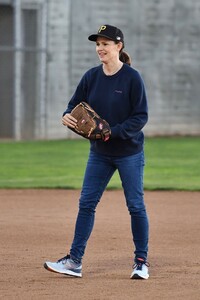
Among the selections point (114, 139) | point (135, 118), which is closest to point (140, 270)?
point (114, 139)

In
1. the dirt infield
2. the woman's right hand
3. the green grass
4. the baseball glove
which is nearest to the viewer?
the dirt infield

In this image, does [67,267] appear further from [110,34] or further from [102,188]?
[110,34]

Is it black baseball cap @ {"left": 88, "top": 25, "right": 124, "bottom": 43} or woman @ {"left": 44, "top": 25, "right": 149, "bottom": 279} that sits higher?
black baseball cap @ {"left": 88, "top": 25, "right": 124, "bottom": 43}

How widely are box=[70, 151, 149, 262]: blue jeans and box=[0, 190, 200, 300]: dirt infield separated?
11.8 inches

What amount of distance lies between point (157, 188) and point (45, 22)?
11.1m

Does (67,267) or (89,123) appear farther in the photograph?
(67,267)

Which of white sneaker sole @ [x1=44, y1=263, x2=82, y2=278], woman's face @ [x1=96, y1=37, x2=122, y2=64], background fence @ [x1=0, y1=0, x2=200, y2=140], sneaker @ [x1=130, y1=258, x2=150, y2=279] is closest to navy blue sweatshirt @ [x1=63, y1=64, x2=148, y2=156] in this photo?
woman's face @ [x1=96, y1=37, x2=122, y2=64]

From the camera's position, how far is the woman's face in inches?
311

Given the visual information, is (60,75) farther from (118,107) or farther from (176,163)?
(118,107)

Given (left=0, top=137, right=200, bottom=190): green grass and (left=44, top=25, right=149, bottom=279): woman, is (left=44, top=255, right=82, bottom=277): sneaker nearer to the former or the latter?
(left=44, top=25, right=149, bottom=279): woman

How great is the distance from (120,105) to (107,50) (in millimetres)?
433

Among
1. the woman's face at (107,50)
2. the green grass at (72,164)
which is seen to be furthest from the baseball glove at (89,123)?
the green grass at (72,164)

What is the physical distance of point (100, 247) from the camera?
379 inches

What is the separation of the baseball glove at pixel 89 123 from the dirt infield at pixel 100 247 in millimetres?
1112
